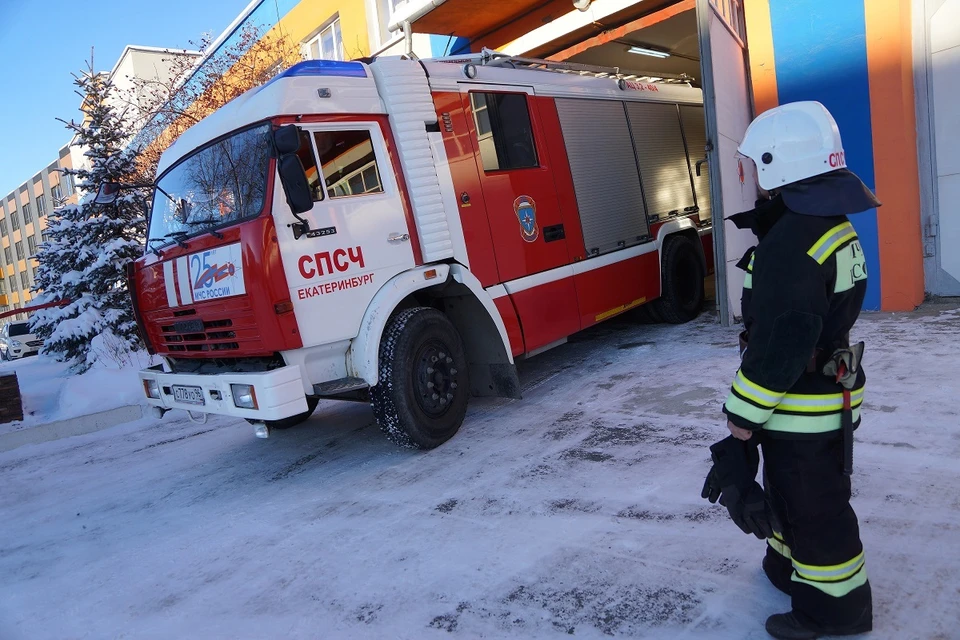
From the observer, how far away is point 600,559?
3021 millimetres

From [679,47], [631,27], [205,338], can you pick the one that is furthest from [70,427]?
[679,47]

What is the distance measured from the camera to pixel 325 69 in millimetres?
4758

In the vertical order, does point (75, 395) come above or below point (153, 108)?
below

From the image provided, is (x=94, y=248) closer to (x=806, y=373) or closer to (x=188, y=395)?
(x=188, y=395)

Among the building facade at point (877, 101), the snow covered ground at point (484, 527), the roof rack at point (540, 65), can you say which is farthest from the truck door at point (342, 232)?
the building facade at point (877, 101)

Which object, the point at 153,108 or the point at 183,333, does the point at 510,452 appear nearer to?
the point at 183,333

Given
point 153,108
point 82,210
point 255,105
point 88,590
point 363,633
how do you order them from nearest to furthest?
point 363,633 → point 88,590 → point 255,105 → point 82,210 → point 153,108

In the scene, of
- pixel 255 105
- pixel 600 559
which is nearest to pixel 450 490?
pixel 600 559

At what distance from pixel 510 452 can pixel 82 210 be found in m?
10.8

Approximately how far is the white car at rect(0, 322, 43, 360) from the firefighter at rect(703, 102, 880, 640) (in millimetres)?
27492

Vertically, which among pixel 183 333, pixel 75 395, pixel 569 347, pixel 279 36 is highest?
pixel 279 36

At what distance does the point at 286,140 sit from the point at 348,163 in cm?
66

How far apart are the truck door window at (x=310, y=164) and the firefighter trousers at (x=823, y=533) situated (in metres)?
3.37

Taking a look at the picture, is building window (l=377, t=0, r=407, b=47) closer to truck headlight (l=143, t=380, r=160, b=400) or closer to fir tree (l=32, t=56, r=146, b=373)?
fir tree (l=32, t=56, r=146, b=373)
